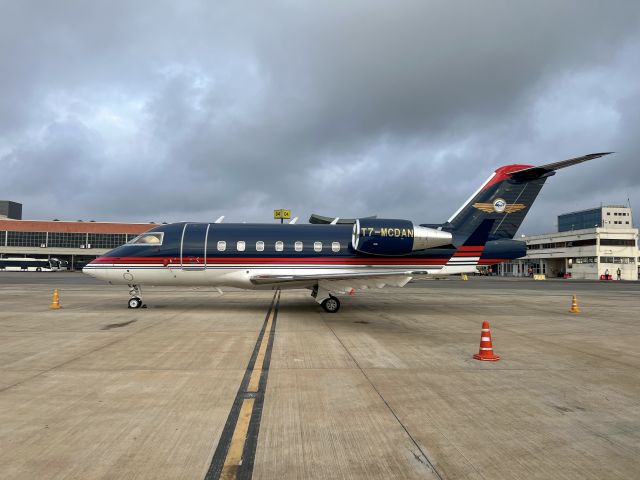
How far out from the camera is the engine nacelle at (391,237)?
1520cm

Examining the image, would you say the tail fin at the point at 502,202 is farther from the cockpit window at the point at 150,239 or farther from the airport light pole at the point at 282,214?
the airport light pole at the point at 282,214

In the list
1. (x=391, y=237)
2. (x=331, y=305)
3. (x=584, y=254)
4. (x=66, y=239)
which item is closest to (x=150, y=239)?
(x=331, y=305)

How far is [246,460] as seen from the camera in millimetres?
3895

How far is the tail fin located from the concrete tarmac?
6109 mm

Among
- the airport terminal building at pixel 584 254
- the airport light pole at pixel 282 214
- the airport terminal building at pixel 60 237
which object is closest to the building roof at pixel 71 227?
the airport terminal building at pixel 60 237

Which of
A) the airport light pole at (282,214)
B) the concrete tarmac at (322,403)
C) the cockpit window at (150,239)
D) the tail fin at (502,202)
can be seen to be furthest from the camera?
the airport light pole at (282,214)

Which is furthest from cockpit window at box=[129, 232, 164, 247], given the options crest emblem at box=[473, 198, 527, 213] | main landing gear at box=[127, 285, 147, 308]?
crest emblem at box=[473, 198, 527, 213]

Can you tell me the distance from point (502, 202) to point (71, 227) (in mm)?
94293

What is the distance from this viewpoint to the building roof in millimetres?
88875

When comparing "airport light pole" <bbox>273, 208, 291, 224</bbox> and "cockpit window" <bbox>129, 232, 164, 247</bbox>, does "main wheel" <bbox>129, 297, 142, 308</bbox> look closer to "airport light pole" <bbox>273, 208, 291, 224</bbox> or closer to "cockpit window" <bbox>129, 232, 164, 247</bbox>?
"cockpit window" <bbox>129, 232, 164, 247</bbox>

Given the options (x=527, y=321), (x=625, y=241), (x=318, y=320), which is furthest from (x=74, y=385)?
(x=625, y=241)

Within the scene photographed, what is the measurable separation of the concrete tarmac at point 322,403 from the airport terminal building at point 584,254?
68.3m

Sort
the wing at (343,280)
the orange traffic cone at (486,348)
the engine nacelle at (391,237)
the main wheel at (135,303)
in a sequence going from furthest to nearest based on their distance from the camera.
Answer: the main wheel at (135,303), the engine nacelle at (391,237), the wing at (343,280), the orange traffic cone at (486,348)

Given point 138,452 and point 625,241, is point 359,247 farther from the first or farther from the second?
point 625,241
